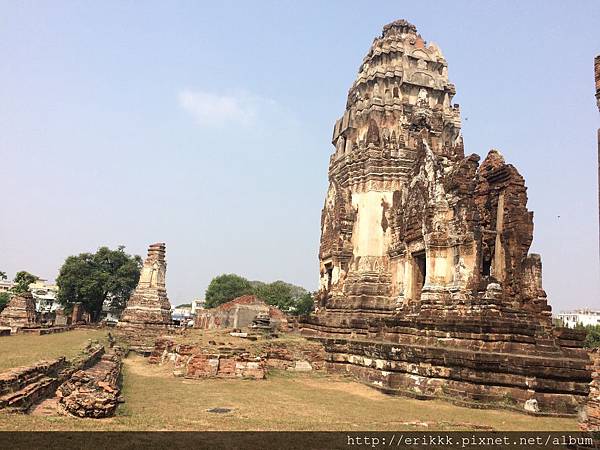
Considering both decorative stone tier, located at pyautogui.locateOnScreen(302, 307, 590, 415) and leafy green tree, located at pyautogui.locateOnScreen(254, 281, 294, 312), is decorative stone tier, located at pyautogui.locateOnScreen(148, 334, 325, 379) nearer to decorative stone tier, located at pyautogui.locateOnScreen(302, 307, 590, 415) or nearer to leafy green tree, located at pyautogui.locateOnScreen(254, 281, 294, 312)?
decorative stone tier, located at pyautogui.locateOnScreen(302, 307, 590, 415)

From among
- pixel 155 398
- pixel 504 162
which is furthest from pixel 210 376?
pixel 504 162

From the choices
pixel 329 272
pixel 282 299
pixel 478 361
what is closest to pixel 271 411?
pixel 478 361

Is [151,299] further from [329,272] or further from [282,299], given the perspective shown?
[282,299]

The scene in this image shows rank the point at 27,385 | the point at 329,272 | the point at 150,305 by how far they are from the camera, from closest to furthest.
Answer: the point at 27,385 → the point at 329,272 → the point at 150,305

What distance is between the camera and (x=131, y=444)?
6.71 metres

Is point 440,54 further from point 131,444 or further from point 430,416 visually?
point 131,444

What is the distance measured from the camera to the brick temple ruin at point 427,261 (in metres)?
12.7

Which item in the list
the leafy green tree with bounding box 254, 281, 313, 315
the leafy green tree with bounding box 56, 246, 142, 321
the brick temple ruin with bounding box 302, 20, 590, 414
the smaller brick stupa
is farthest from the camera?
the leafy green tree with bounding box 254, 281, 313, 315

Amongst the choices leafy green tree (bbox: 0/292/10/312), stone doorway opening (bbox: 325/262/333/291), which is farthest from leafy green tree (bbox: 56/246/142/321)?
stone doorway opening (bbox: 325/262/333/291)

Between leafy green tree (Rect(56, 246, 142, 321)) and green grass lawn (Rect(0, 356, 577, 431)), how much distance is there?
4639 centimetres

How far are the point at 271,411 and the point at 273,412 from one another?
0.39 feet

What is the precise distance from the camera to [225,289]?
71312mm

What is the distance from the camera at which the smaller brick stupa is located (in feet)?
115

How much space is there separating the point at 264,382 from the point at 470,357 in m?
5.98
